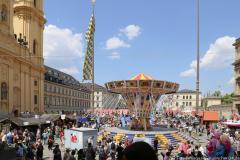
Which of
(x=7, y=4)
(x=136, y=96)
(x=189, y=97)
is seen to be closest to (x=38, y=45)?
(x=7, y=4)

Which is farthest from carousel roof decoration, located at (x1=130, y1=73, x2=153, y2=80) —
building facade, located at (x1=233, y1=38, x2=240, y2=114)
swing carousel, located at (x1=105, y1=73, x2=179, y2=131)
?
building facade, located at (x1=233, y1=38, x2=240, y2=114)

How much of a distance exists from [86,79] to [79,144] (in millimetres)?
11908

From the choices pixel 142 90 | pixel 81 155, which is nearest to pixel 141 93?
pixel 142 90

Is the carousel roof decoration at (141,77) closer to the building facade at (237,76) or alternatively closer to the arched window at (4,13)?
the arched window at (4,13)

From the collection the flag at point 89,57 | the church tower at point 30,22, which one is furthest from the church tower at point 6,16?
the flag at point 89,57

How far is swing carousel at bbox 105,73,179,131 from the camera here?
2911 cm

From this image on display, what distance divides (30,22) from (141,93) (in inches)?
1099

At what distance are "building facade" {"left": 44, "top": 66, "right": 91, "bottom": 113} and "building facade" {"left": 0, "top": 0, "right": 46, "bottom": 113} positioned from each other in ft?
89.8

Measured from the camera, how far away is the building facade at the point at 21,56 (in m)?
41.0

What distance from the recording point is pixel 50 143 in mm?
22844

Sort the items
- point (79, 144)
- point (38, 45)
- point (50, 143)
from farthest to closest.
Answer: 1. point (38, 45)
2. point (50, 143)
3. point (79, 144)

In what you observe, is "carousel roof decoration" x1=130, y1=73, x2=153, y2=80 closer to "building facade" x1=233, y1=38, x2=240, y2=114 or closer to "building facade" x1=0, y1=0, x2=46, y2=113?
"building facade" x1=0, y1=0, x2=46, y2=113

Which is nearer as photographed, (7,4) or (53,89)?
(7,4)

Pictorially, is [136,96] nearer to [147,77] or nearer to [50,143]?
[147,77]
